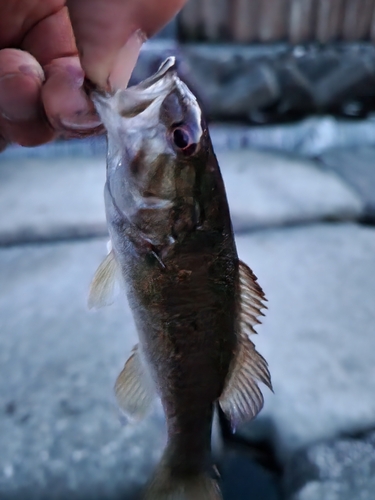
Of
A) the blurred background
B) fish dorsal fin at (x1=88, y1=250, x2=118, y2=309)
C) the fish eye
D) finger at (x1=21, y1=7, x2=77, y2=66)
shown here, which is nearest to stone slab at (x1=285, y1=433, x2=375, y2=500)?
the blurred background

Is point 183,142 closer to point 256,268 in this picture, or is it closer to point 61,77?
point 61,77

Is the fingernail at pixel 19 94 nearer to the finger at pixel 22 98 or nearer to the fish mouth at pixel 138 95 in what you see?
the finger at pixel 22 98

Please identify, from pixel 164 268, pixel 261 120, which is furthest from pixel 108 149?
pixel 261 120

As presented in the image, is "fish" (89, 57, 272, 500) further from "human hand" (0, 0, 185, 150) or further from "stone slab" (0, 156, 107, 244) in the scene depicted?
"stone slab" (0, 156, 107, 244)

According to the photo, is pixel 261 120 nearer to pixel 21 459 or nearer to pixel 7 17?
pixel 7 17

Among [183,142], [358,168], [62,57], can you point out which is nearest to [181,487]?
[183,142]

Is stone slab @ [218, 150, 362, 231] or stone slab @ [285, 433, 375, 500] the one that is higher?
stone slab @ [285, 433, 375, 500]
